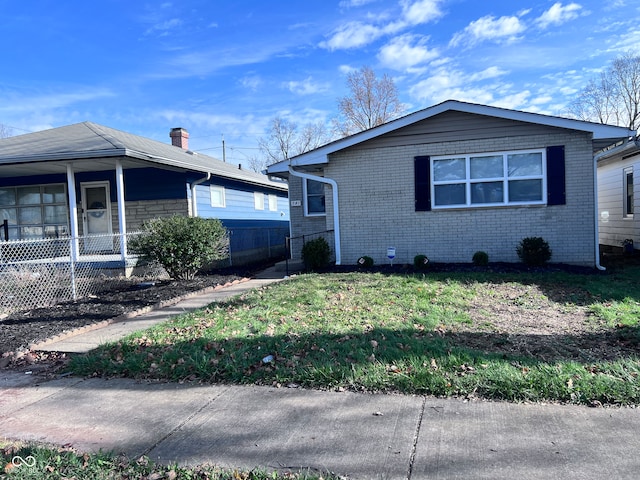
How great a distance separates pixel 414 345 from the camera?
4824 mm

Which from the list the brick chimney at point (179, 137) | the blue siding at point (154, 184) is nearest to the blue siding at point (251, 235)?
the blue siding at point (154, 184)

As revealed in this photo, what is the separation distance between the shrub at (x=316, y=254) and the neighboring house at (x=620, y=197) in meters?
8.13

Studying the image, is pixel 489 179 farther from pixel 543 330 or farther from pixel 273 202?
pixel 273 202

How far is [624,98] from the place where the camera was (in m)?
35.0

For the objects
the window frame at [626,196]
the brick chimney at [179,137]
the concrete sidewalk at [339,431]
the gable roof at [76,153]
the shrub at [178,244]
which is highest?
the brick chimney at [179,137]

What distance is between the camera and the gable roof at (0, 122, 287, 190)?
11.2m

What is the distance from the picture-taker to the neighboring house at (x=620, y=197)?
43.5ft

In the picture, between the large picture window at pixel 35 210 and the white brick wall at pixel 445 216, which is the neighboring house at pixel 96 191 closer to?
the large picture window at pixel 35 210

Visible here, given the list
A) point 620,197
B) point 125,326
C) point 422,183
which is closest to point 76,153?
point 125,326

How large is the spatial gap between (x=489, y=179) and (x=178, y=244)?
7145 millimetres

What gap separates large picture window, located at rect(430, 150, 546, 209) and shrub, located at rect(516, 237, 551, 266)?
0.90 metres

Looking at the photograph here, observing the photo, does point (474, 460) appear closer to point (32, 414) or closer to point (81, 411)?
point (81, 411)

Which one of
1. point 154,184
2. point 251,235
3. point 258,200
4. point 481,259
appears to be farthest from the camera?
point 258,200

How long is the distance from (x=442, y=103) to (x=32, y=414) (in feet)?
31.7
